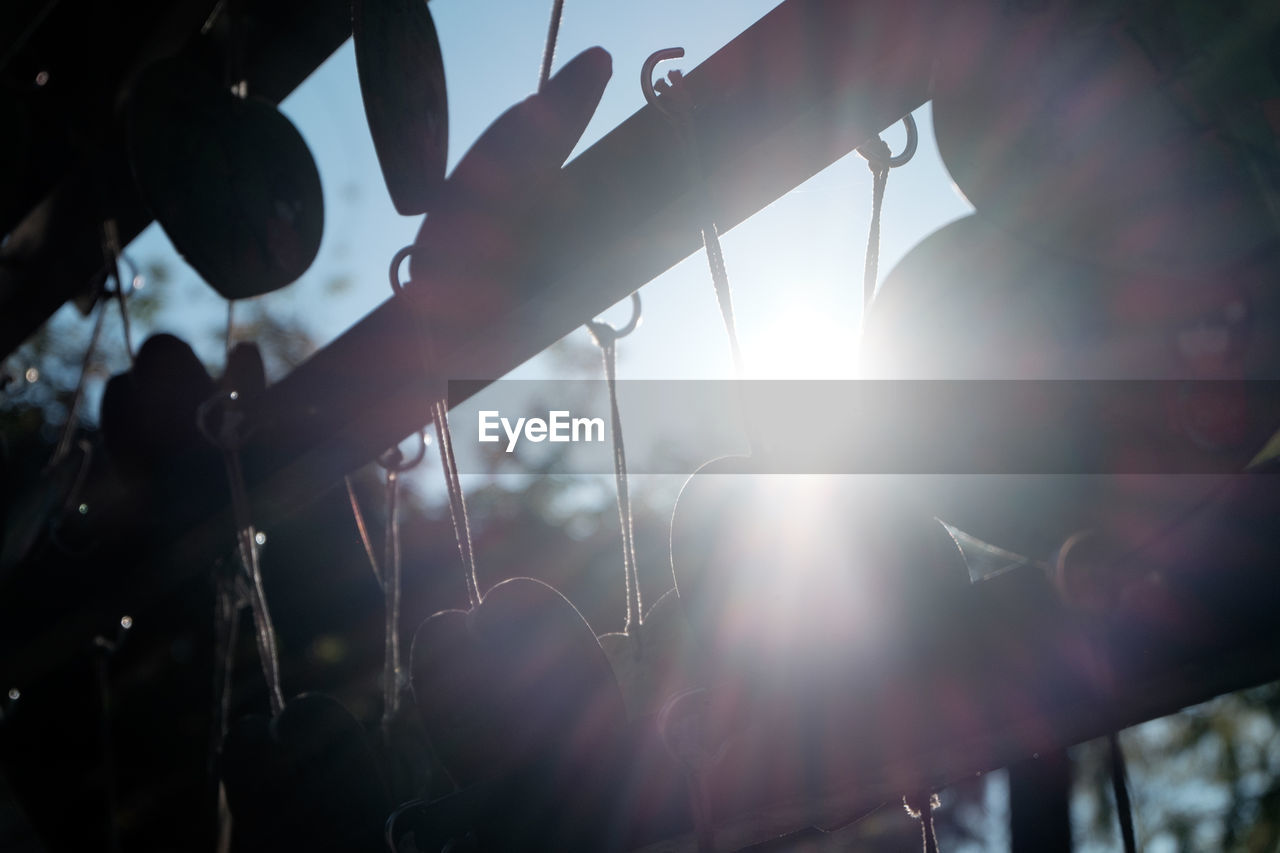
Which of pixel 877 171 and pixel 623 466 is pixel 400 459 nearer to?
pixel 623 466

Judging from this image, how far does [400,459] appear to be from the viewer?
1.22 m

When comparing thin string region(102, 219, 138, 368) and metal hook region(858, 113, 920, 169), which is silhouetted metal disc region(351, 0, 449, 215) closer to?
metal hook region(858, 113, 920, 169)

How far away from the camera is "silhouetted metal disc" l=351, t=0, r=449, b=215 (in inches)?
36.2

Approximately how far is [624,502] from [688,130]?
1.14 feet

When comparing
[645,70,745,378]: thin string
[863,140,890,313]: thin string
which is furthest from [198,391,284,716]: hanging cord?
[863,140,890,313]: thin string

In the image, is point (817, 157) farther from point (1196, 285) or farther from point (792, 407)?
point (1196, 285)

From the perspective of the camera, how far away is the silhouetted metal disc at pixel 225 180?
46.5 inches

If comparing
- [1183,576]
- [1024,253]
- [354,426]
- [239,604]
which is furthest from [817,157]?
[239,604]

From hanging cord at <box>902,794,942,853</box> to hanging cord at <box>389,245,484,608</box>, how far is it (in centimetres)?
39

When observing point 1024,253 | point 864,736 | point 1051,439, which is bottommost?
point 864,736

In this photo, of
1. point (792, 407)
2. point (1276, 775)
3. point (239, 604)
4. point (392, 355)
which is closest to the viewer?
point (792, 407)

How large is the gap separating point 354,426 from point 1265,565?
1017 mm

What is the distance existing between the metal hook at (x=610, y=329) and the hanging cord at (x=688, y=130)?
221 mm

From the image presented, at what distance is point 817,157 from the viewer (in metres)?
0.84
